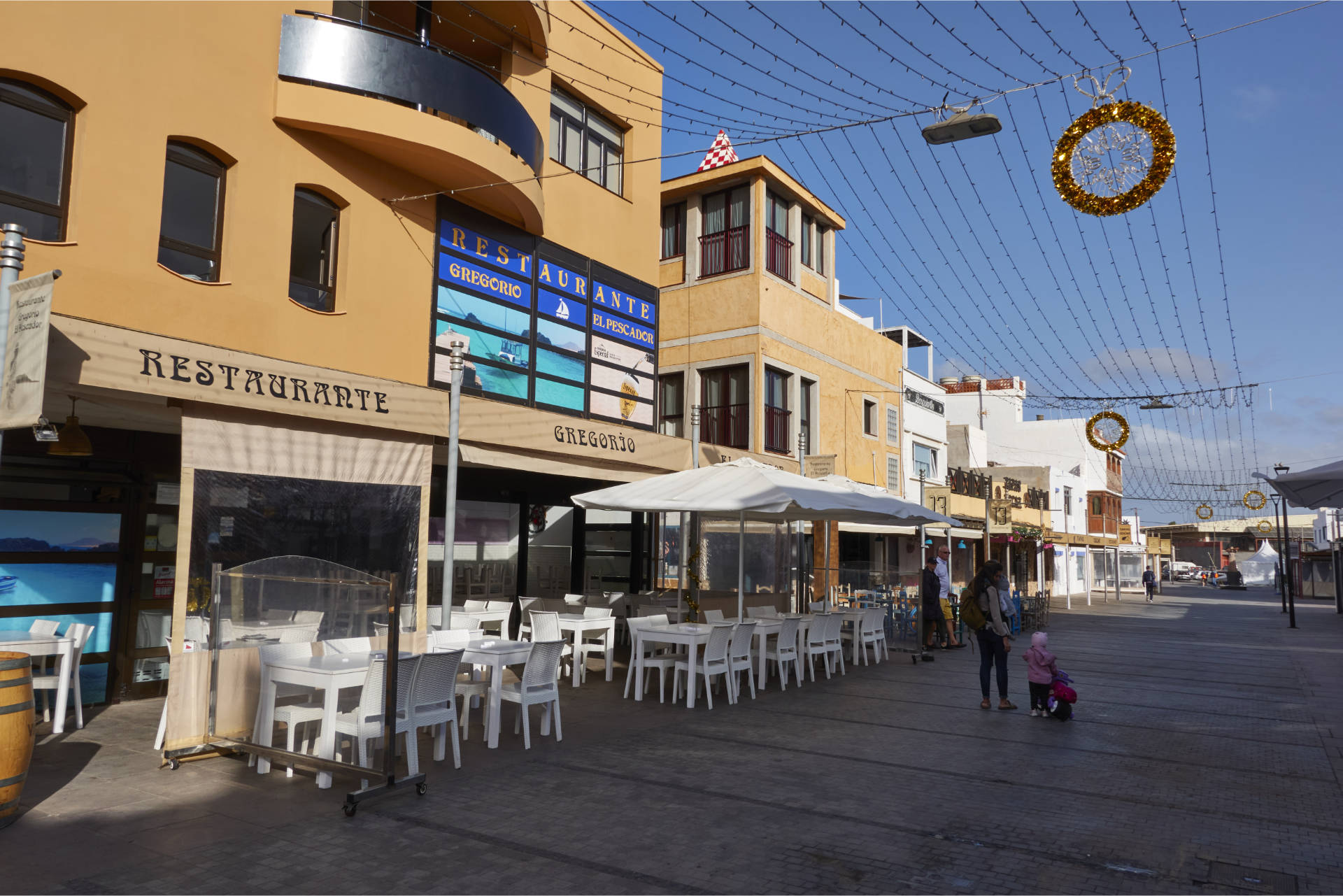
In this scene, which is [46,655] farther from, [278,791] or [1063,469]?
[1063,469]

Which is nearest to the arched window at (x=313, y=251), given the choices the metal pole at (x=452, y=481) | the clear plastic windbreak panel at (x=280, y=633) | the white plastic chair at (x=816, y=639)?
the metal pole at (x=452, y=481)

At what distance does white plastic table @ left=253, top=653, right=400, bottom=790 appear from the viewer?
6332 mm

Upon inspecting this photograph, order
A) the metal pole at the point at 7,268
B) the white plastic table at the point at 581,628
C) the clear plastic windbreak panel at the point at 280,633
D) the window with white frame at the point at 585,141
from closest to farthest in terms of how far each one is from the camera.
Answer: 1. the metal pole at the point at 7,268
2. the clear plastic windbreak panel at the point at 280,633
3. the white plastic table at the point at 581,628
4. the window with white frame at the point at 585,141

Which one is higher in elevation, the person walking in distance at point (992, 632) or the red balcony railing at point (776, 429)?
the red balcony railing at point (776, 429)

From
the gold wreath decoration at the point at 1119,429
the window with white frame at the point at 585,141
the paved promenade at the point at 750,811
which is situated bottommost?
the paved promenade at the point at 750,811

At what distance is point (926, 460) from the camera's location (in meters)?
27.8

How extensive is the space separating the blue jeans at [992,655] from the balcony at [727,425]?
9.35 meters

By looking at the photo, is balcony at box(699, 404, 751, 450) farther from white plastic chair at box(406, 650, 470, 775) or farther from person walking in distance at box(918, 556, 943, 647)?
white plastic chair at box(406, 650, 470, 775)

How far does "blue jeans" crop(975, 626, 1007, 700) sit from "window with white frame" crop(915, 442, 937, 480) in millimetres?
16730

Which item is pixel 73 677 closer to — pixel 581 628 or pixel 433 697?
pixel 433 697

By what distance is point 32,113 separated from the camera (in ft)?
23.9

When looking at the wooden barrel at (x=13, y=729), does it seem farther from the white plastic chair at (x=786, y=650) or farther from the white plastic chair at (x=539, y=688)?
the white plastic chair at (x=786, y=650)

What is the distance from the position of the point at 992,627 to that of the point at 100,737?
9.07 metres

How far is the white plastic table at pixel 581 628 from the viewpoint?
11156 millimetres
